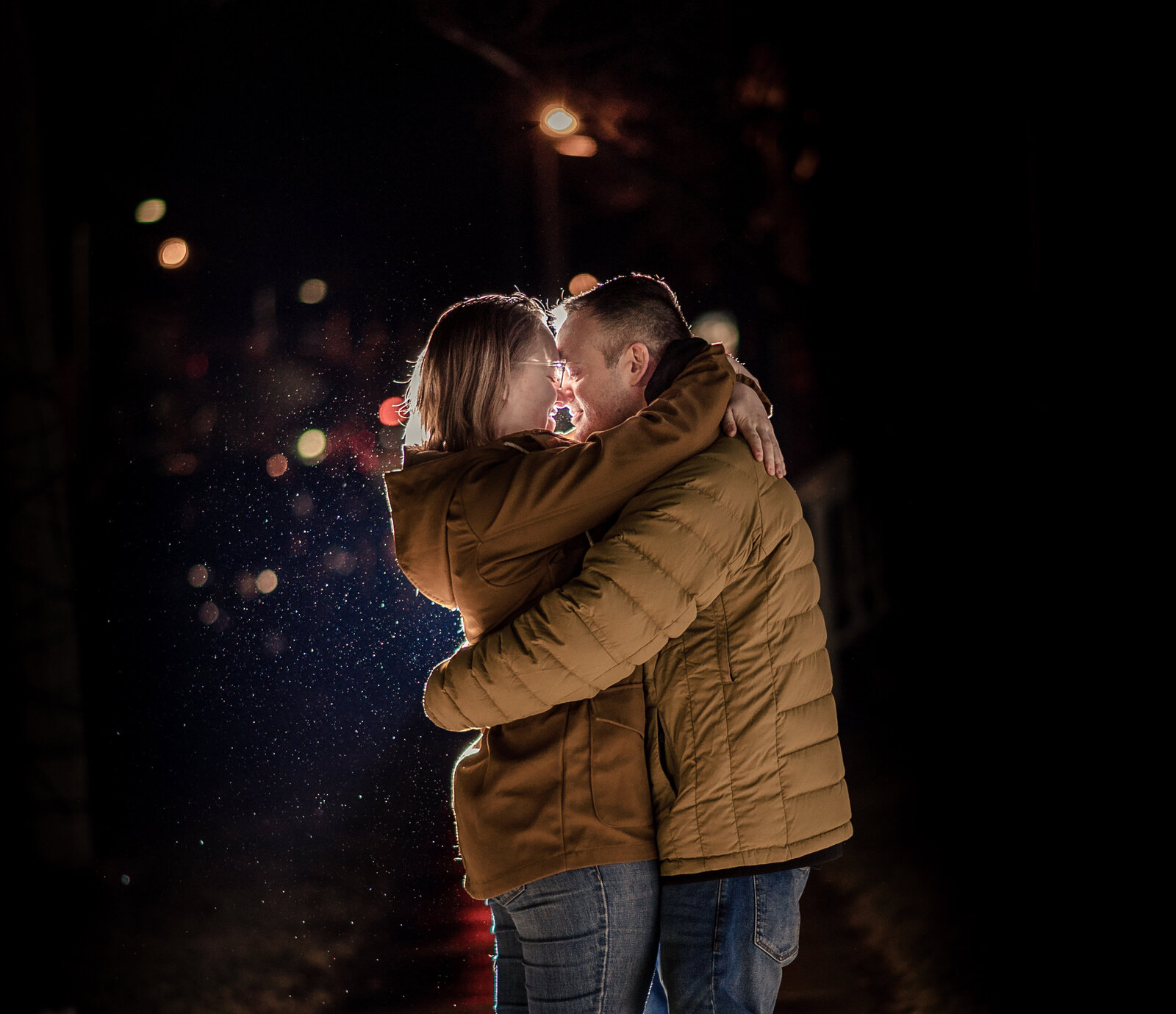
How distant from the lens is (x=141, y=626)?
7.77 ft

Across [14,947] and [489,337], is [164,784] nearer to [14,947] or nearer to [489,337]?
[14,947]

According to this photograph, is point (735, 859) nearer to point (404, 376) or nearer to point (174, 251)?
point (404, 376)

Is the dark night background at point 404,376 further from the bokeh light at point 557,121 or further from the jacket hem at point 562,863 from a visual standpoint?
the jacket hem at point 562,863

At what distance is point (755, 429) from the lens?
3.70 feet

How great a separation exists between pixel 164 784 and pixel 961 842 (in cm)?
213

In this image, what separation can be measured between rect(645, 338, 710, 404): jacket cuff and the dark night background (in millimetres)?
1157

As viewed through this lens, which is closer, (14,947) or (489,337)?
(489,337)

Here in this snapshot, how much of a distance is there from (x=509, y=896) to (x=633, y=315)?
0.80 meters

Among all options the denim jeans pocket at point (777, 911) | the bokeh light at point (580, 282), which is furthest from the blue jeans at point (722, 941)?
the bokeh light at point (580, 282)

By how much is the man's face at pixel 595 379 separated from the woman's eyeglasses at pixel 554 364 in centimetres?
1

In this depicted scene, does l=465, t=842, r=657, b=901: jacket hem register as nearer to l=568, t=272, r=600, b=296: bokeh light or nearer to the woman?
the woman

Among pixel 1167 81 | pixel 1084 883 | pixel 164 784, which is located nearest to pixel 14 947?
pixel 164 784

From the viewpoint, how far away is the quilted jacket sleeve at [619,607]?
973mm

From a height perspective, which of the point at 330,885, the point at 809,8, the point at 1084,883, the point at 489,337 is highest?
the point at 809,8
